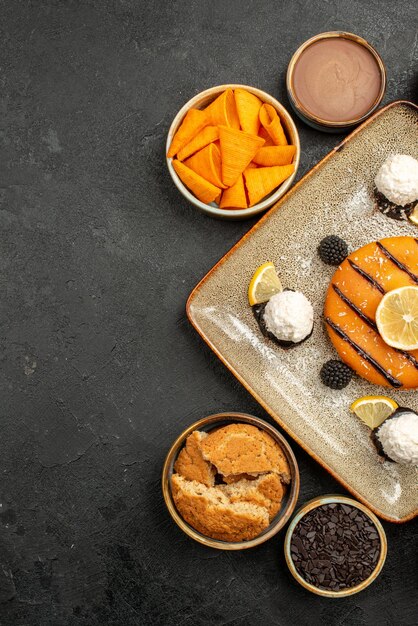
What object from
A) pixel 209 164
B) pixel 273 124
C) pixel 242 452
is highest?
pixel 273 124

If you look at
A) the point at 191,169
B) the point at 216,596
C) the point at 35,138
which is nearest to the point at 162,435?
the point at 216,596

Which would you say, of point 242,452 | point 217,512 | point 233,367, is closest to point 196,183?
point 233,367

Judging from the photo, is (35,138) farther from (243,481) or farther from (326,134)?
(243,481)

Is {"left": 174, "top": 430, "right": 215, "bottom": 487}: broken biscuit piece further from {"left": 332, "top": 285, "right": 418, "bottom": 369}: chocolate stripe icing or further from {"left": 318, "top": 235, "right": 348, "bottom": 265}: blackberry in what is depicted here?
{"left": 318, "top": 235, "right": 348, "bottom": 265}: blackberry

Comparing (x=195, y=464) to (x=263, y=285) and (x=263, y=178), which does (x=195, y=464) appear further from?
(x=263, y=178)

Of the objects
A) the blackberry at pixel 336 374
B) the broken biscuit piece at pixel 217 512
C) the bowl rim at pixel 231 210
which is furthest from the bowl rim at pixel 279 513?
the bowl rim at pixel 231 210

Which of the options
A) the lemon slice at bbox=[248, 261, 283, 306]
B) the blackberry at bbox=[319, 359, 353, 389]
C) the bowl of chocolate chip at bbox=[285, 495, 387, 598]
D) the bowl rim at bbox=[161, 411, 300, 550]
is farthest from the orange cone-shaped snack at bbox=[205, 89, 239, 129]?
the bowl of chocolate chip at bbox=[285, 495, 387, 598]

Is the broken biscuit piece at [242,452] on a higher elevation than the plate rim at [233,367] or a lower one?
lower

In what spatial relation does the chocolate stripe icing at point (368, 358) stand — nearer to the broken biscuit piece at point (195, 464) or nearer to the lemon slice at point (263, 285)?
the lemon slice at point (263, 285)
